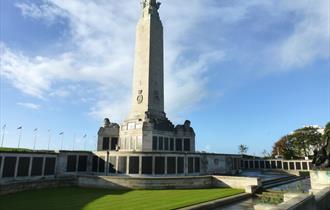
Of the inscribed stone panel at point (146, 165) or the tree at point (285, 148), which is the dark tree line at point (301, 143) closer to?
the tree at point (285, 148)

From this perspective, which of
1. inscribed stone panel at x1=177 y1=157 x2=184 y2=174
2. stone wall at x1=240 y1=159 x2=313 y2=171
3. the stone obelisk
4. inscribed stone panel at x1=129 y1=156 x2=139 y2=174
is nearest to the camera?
inscribed stone panel at x1=129 y1=156 x2=139 y2=174

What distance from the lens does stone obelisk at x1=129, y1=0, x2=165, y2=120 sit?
44.6 m

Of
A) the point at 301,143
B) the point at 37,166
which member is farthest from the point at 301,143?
the point at 37,166

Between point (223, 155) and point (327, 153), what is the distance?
76.0ft

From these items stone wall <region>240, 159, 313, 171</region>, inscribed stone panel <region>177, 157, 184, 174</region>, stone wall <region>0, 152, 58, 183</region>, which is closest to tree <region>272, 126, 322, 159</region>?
stone wall <region>240, 159, 313, 171</region>

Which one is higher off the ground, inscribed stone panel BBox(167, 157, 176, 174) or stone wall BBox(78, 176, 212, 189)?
inscribed stone panel BBox(167, 157, 176, 174)

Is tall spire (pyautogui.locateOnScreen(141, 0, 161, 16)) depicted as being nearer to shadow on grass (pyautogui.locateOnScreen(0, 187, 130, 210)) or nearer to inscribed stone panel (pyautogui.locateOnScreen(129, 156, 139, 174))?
inscribed stone panel (pyautogui.locateOnScreen(129, 156, 139, 174))

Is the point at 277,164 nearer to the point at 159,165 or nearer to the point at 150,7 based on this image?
the point at 159,165

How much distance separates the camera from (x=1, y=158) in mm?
26891

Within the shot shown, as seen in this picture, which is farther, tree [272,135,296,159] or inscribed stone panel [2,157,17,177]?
tree [272,135,296,159]

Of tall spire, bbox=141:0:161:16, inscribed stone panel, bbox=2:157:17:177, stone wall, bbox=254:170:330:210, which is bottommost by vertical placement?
stone wall, bbox=254:170:330:210

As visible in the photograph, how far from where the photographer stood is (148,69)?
45.4 metres

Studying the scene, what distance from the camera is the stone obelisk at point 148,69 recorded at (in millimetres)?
44625

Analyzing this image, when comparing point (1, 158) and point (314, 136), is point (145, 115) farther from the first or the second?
point (314, 136)
